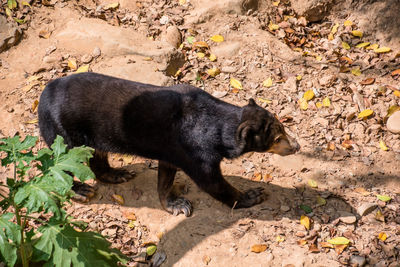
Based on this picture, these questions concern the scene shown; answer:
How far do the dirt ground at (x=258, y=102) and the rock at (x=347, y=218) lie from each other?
0.02m

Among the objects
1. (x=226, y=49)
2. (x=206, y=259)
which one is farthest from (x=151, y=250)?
(x=226, y=49)

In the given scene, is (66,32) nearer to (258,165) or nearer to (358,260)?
(258,165)

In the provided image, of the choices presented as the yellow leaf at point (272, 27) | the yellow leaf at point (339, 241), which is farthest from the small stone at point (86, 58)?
the yellow leaf at point (339, 241)

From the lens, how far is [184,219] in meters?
5.96

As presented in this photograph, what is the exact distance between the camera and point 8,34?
26.2 ft

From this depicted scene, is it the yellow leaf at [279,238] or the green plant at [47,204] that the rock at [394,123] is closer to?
the yellow leaf at [279,238]

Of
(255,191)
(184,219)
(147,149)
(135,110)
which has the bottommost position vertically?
(184,219)

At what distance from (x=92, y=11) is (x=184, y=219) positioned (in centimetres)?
487

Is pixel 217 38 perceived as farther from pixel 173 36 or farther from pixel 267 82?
pixel 267 82

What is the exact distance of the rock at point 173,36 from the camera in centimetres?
821

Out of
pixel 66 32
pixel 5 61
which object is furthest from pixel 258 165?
pixel 5 61

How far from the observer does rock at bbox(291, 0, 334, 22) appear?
9.02 m

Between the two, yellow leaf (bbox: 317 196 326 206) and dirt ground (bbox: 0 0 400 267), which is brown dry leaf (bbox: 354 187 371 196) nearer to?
dirt ground (bbox: 0 0 400 267)

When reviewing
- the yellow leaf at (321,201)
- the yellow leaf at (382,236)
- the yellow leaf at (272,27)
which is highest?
the yellow leaf at (272,27)
